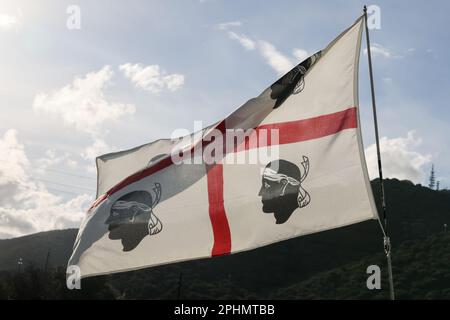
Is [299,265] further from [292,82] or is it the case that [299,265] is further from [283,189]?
Answer: [283,189]

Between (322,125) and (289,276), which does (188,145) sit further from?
(289,276)

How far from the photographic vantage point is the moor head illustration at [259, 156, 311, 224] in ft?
32.7

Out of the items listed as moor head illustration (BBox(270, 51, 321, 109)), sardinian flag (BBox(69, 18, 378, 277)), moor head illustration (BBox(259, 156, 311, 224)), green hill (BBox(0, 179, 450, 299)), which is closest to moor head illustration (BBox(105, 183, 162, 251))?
sardinian flag (BBox(69, 18, 378, 277))

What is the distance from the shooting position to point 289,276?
9650 centimetres

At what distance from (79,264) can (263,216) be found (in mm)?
3167

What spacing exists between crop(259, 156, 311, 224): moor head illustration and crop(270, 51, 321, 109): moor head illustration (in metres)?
1.21

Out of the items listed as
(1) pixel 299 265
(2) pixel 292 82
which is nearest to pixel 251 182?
(2) pixel 292 82

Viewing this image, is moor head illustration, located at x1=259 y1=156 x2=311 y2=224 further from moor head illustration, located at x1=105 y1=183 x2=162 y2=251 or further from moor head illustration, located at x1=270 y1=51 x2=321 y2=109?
moor head illustration, located at x1=105 y1=183 x2=162 y2=251

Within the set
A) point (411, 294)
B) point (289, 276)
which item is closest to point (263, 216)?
point (411, 294)

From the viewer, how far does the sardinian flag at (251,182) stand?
32.4 feet

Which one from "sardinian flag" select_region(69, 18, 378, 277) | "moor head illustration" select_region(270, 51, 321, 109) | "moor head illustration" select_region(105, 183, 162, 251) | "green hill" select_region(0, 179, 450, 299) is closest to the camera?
"sardinian flag" select_region(69, 18, 378, 277)

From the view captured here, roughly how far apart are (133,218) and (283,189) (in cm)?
259

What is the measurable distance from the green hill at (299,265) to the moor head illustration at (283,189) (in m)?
58.1

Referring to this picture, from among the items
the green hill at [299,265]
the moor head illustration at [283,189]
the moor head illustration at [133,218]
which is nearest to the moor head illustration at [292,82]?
the moor head illustration at [283,189]
